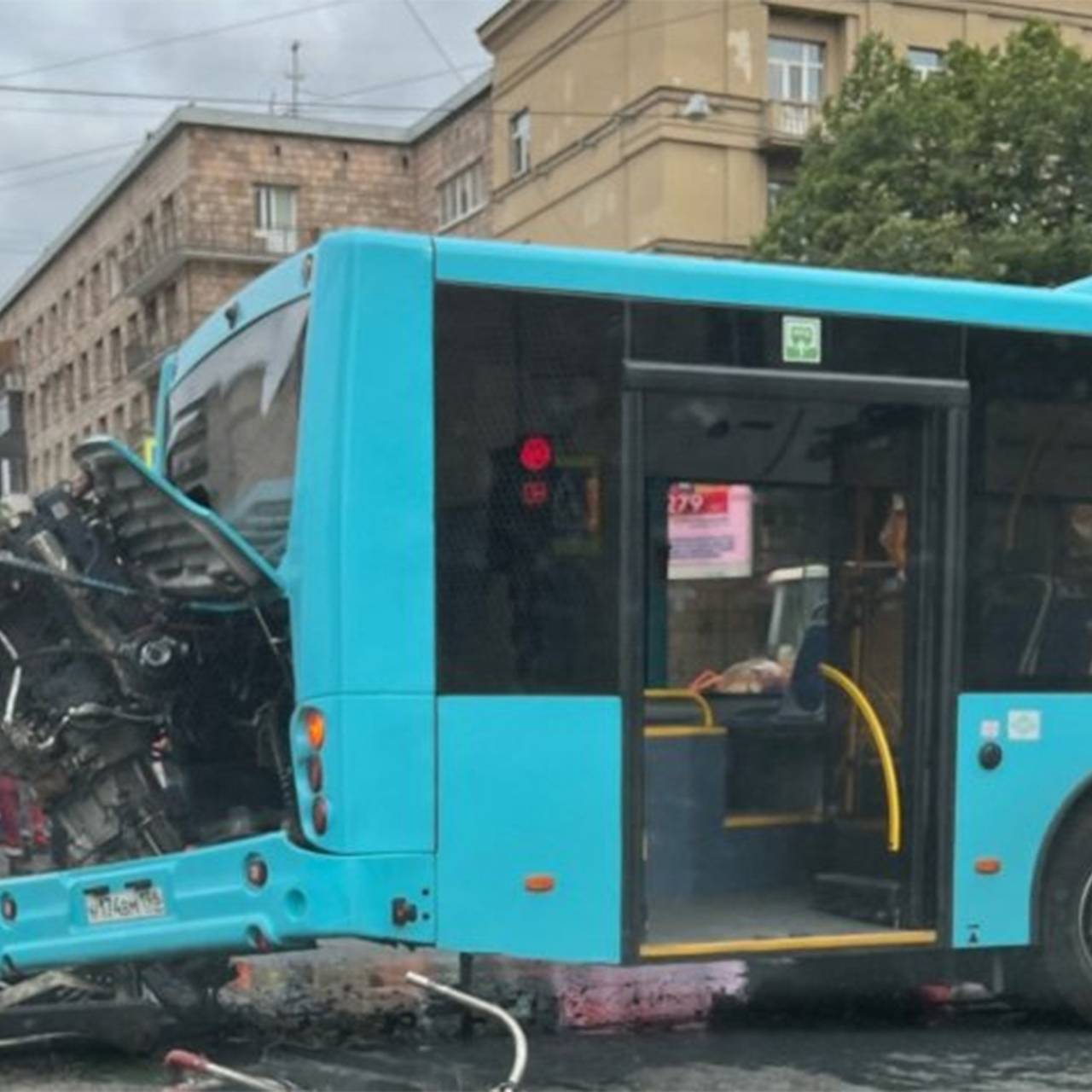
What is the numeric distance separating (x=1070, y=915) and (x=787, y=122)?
29.8 metres

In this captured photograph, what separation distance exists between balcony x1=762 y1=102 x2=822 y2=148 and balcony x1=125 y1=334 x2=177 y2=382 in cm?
2421

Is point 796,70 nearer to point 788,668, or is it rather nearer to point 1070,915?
point 788,668

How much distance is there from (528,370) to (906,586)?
1784 mm

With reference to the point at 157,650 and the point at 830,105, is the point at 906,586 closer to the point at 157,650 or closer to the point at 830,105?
the point at 157,650

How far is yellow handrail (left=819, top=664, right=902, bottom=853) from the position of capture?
6.41 m

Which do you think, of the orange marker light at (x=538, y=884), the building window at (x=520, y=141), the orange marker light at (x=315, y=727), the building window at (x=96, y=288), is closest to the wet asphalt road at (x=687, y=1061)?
the orange marker light at (x=538, y=884)

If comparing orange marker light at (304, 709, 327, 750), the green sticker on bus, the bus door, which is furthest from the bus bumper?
the green sticker on bus

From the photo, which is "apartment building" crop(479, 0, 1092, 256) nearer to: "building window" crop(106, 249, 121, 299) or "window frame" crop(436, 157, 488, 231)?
"window frame" crop(436, 157, 488, 231)

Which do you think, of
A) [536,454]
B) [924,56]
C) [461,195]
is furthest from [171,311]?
[536,454]

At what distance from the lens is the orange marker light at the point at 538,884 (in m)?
5.65

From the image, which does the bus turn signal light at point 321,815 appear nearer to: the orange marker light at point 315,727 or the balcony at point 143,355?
the orange marker light at point 315,727

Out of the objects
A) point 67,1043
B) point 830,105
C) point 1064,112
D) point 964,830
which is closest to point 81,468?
point 67,1043

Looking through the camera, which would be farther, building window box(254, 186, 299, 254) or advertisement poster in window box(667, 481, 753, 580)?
building window box(254, 186, 299, 254)

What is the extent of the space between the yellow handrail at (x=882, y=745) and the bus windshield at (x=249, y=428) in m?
2.44
